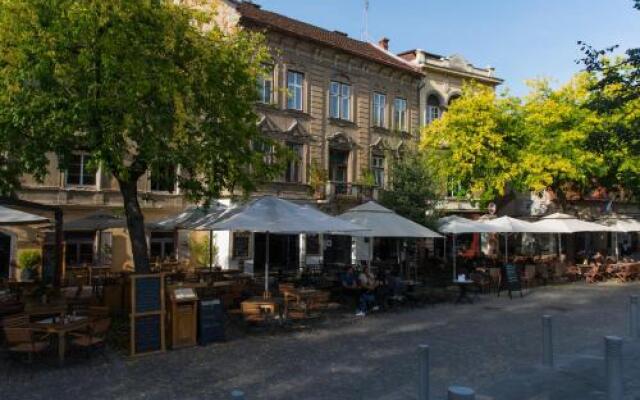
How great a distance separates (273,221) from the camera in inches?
507

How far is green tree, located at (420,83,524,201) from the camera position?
27391 millimetres

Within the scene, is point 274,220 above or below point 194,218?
below

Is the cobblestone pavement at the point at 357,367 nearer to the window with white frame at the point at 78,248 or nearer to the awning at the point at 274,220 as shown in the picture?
the awning at the point at 274,220

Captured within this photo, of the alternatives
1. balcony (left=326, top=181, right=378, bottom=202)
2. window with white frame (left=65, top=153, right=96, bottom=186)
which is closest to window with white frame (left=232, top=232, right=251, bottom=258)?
balcony (left=326, top=181, right=378, bottom=202)

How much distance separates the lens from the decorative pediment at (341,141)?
29.1 metres

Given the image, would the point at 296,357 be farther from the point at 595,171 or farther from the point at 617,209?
the point at 617,209

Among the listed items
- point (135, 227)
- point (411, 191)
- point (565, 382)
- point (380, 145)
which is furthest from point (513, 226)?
point (135, 227)

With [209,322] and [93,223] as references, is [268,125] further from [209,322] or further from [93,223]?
[209,322]

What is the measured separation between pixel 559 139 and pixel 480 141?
360 centimetres

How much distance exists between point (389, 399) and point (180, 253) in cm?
1934

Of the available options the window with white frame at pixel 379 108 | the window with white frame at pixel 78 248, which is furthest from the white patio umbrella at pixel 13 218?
the window with white frame at pixel 379 108

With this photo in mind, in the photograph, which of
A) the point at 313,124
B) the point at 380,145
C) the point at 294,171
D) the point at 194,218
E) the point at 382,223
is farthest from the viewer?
the point at 380,145

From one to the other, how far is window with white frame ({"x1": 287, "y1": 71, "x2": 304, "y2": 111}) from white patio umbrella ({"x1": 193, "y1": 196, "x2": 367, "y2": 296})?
14087mm

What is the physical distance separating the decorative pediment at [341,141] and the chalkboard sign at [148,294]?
65.0 feet
